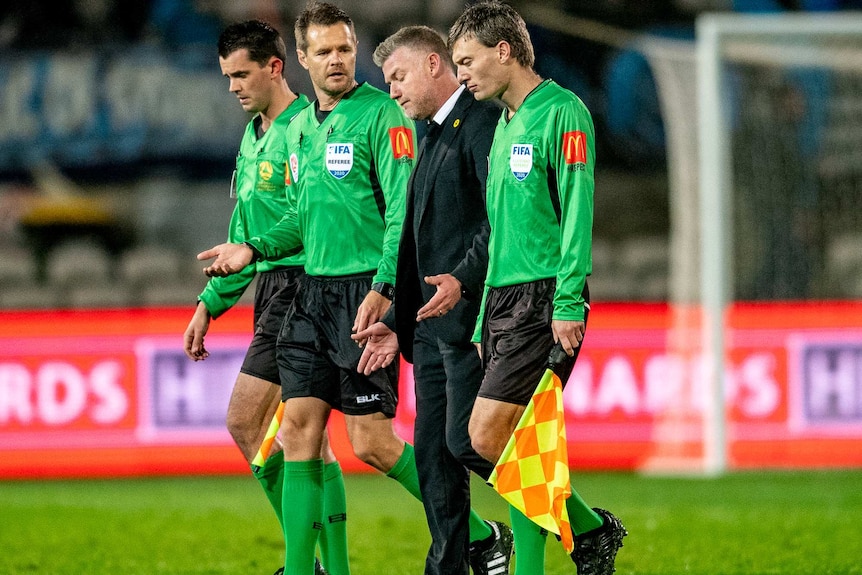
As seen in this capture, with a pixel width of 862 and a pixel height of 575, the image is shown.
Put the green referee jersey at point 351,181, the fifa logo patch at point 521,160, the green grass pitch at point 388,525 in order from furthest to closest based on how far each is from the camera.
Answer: the green grass pitch at point 388,525 < the green referee jersey at point 351,181 < the fifa logo patch at point 521,160

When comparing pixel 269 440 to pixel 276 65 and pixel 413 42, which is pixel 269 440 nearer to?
pixel 276 65

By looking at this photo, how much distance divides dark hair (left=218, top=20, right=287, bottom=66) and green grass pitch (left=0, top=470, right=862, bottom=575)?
2.23m

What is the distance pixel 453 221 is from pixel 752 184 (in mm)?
6713

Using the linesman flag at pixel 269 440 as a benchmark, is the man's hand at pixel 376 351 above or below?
above

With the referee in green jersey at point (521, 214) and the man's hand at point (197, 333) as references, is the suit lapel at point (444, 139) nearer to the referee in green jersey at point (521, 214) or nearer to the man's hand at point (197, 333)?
the referee in green jersey at point (521, 214)

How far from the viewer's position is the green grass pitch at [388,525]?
6.17 metres

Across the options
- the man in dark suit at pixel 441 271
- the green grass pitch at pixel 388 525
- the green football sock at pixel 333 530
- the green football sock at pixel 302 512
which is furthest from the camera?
the green grass pitch at pixel 388 525

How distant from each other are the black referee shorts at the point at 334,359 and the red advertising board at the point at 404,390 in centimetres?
523

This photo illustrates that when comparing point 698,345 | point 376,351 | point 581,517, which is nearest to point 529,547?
point 581,517

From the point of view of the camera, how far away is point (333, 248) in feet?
15.9

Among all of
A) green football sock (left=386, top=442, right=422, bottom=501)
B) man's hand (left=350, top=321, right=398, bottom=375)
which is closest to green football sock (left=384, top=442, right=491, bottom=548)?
green football sock (left=386, top=442, right=422, bottom=501)

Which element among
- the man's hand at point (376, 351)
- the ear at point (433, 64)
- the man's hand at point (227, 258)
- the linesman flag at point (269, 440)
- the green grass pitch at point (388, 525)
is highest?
the ear at point (433, 64)

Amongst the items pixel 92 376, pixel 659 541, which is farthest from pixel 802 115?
→ pixel 92 376

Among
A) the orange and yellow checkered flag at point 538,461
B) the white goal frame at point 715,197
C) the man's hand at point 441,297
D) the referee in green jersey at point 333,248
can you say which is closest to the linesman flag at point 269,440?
the referee in green jersey at point 333,248
